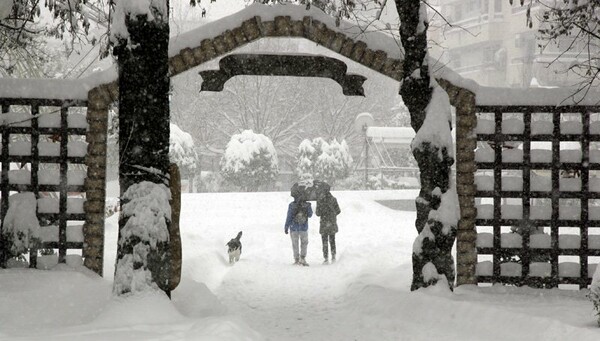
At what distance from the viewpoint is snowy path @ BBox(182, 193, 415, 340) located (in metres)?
7.50

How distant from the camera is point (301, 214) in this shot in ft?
43.6

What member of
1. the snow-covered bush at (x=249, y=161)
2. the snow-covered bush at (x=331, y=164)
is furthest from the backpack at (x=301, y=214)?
the snow-covered bush at (x=331, y=164)

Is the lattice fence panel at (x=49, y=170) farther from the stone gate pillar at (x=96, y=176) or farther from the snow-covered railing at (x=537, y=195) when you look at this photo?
the snow-covered railing at (x=537, y=195)

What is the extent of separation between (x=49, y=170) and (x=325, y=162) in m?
20.6

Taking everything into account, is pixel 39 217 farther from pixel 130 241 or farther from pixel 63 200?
pixel 130 241

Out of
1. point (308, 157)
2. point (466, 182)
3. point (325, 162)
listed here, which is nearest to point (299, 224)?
point (466, 182)

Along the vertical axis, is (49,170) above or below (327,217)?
above

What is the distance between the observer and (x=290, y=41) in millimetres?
41750

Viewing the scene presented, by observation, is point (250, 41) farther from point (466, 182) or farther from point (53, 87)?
point (466, 182)

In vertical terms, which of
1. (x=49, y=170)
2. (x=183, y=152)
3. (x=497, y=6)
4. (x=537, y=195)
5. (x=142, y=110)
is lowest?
(x=537, y=195)

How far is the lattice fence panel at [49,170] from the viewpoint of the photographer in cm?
834

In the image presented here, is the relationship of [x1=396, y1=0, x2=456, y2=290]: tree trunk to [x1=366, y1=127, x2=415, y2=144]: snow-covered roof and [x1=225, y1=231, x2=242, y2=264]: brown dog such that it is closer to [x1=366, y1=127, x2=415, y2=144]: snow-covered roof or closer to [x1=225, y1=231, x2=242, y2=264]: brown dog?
[x1=225, y1=231, x2=242, y2=264]: brown dog

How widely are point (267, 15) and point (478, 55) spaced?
1665 inches

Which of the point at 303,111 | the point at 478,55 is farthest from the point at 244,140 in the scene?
the point at 478,55
